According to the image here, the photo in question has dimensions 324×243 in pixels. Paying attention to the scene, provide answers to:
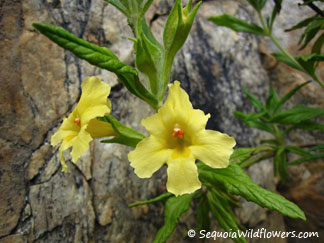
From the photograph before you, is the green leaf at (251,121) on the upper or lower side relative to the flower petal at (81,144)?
lower

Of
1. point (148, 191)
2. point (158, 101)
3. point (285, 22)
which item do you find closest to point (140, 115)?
point (148, 191)

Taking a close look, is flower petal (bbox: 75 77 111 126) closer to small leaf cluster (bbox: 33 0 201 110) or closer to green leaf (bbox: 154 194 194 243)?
small leaf cluster (bbox: 33 0 201 110)

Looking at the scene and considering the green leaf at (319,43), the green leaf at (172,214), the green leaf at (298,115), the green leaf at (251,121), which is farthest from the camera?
the green leaf at (251,121)

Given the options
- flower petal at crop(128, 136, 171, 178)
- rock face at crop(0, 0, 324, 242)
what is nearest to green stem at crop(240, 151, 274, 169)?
rock face at crop(0, 0, 324, 242)

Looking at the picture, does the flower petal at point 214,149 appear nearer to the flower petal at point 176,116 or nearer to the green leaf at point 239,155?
the flower petal at point 176,116

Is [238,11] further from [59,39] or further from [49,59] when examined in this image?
[59,39]

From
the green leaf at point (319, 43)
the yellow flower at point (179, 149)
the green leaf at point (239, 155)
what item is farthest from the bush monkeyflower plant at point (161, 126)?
the green leaf at point (319, 43)

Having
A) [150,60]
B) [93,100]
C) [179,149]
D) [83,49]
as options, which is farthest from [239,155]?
[83,49]
